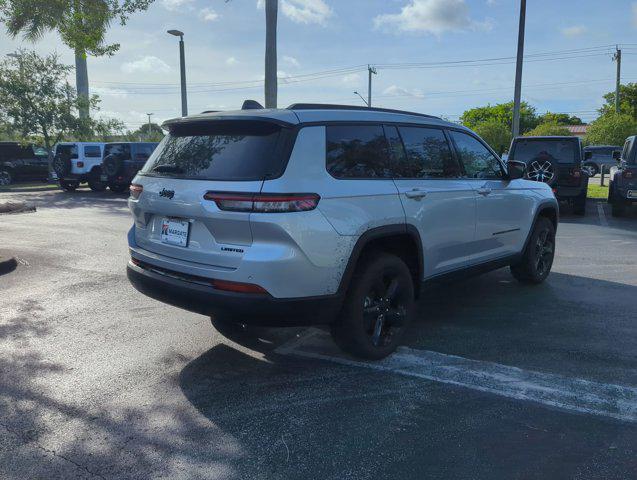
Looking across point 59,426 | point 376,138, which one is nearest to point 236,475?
point 59,426

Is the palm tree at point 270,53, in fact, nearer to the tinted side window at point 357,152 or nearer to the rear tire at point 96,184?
the rear tire at point 96,184

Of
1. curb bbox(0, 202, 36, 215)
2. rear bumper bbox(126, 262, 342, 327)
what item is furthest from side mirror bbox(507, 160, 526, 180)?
curb bbox(0, 202, 36, 215)

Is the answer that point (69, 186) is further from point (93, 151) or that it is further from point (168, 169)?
point (168, 169)

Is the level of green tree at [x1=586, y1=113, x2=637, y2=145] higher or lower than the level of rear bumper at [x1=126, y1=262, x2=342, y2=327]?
higher

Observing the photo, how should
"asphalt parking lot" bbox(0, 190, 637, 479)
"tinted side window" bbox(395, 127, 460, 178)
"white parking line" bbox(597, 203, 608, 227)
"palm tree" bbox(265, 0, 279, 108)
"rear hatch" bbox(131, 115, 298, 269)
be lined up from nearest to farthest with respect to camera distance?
1. "asphalt parking lot" bbox(0, 190, 637, 479)
2. "rear hatch" bbox(131, 115, 298, 269)
3. "tinted side window" bbox(395, 127, 460, 178)
4. "white parking line" bbox(597, 203, 608, 227)
5. "palm tree" bbox(265, 0, 279, 108)

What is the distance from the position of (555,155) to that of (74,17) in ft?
33.4

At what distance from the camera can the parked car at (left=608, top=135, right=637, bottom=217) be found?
12.1m

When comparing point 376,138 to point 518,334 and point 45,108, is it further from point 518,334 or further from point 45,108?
point 45,108

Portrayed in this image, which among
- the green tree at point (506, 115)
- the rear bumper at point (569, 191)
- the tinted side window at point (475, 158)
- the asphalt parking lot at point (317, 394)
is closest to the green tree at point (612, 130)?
the rear bumper at point (569, 191)

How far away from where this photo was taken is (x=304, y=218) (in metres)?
3.48

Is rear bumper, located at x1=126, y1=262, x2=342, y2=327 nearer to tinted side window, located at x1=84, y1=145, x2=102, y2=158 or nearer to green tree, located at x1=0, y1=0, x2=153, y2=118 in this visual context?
green tree, located at x1=0, y1=0, x2=153, y2=118

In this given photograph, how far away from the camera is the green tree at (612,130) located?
117 feet

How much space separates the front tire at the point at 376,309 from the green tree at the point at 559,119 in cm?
8093

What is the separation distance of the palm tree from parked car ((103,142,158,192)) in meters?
6.05
